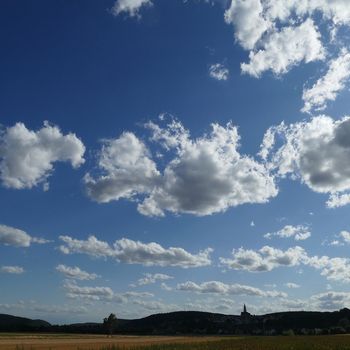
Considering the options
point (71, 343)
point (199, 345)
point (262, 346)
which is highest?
point (71, 343)

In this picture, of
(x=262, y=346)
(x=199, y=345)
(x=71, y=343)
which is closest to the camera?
(x=262, y=346)

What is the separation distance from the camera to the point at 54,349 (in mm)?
62969

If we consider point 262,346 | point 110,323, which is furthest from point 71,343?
point 110,323

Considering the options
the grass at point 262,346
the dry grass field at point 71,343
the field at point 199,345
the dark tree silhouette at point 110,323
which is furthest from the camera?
the dark tree silhouette at point 110,323

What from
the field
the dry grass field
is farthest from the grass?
the dry grass field

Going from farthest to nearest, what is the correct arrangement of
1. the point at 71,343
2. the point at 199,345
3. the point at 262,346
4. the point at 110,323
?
the point at 110,323 → the point at 71,343 → the point at 199,345 → the point at 262,346

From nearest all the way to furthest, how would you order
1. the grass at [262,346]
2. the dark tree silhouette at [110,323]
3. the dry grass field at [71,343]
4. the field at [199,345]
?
1. the grass at [262,346]
2. the field at [199,345]
3. the dry grass field at [71,343]
4. the dark tree silhouette at [110,323]

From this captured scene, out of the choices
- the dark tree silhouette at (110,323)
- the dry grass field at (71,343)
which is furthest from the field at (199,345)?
the dark tree silhouette at (110,323)

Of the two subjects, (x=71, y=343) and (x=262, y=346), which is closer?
(x=262, y=346)

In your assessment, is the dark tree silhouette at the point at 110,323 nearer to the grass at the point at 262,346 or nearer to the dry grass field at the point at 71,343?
the dry grass field at the point at 71,343

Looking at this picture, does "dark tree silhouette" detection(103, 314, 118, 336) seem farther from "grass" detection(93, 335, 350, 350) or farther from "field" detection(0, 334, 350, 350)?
"grass" detection(93, 335, 350, 350)

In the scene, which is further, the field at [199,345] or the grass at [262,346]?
the field at [199,345]

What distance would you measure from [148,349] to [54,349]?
15.3m

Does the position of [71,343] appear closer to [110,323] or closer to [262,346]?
[262,346]
